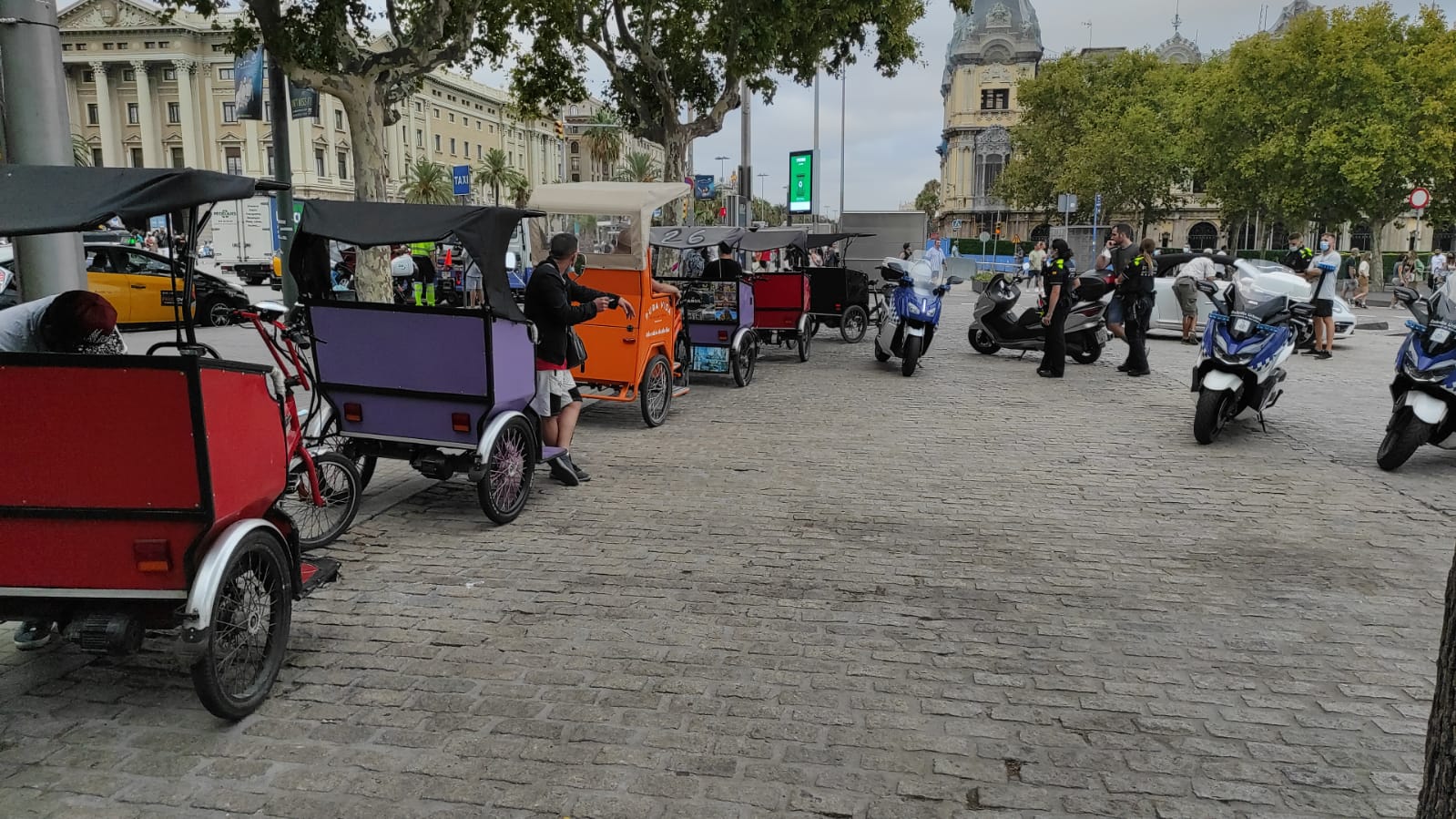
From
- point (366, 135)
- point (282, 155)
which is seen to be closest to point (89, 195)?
point (282, 155)

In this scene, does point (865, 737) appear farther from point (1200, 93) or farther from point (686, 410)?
point (1200, 93)

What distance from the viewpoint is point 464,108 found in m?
91.6

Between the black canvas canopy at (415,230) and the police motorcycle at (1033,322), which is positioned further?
the police motorcycle at (1033,322)

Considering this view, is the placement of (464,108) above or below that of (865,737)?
above

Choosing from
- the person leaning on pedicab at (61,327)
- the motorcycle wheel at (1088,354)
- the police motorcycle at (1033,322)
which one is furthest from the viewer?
the motorcycle wheel at (1088,354)

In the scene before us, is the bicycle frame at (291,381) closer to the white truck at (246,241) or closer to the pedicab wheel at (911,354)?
the pedicab wheel at (911,354)

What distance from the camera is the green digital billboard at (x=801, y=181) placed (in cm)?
2872

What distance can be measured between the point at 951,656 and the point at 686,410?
669 centimetres

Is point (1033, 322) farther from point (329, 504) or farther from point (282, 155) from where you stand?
point (329, 504)

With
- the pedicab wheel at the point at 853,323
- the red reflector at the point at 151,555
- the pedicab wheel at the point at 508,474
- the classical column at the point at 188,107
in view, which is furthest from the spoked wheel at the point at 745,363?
the classical column at the point at 188,107

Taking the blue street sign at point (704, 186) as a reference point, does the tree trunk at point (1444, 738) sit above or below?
below

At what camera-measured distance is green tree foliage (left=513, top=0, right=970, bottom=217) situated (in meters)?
18.1

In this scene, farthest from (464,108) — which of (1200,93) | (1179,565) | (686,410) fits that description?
(1179,565)

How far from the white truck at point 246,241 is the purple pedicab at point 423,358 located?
109 feet
